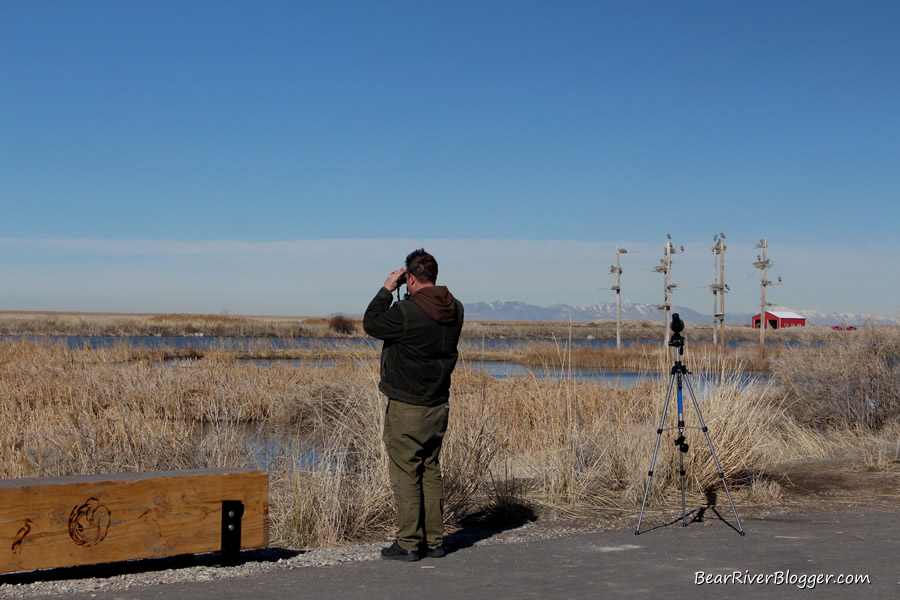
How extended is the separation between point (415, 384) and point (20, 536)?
263 cm

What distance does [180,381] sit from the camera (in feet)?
60.1

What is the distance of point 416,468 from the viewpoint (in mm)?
6426

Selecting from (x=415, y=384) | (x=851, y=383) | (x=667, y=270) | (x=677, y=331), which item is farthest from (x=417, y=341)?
(x=667, y=270)

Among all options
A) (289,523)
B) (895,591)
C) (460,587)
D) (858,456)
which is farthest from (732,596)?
(858,456)

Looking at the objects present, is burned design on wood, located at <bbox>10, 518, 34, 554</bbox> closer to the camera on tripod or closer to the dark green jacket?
the dark green jacket

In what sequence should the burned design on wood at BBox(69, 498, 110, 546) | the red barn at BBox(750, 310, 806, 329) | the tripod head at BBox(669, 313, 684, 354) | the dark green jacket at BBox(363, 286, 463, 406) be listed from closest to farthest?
the burned design on wood at BBox(69, 498, 110, 546) → the dark green jacket at BBox(363, 286, 463, 406) → the tripod head at BBox(669, 313, 684, 354) → the red barn at BBox(750, 310, 806, 329)

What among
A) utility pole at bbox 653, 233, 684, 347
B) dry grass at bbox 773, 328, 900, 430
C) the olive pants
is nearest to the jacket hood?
the olive pants

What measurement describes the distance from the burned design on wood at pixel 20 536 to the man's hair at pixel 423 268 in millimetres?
2944

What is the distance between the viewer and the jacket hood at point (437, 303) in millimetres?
6336

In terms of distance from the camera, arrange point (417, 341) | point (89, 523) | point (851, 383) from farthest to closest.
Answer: point (851, 383), point (417, 341), point (89, 523)

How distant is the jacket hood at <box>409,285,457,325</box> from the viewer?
6.34 meters

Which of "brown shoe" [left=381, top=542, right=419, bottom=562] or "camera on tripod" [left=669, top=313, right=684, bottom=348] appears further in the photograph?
"camera on tripod" [left=669, top=313, right=684, bottom=348]

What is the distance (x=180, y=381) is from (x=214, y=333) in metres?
61.5

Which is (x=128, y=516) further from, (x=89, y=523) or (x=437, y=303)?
(x=437, y=303)
